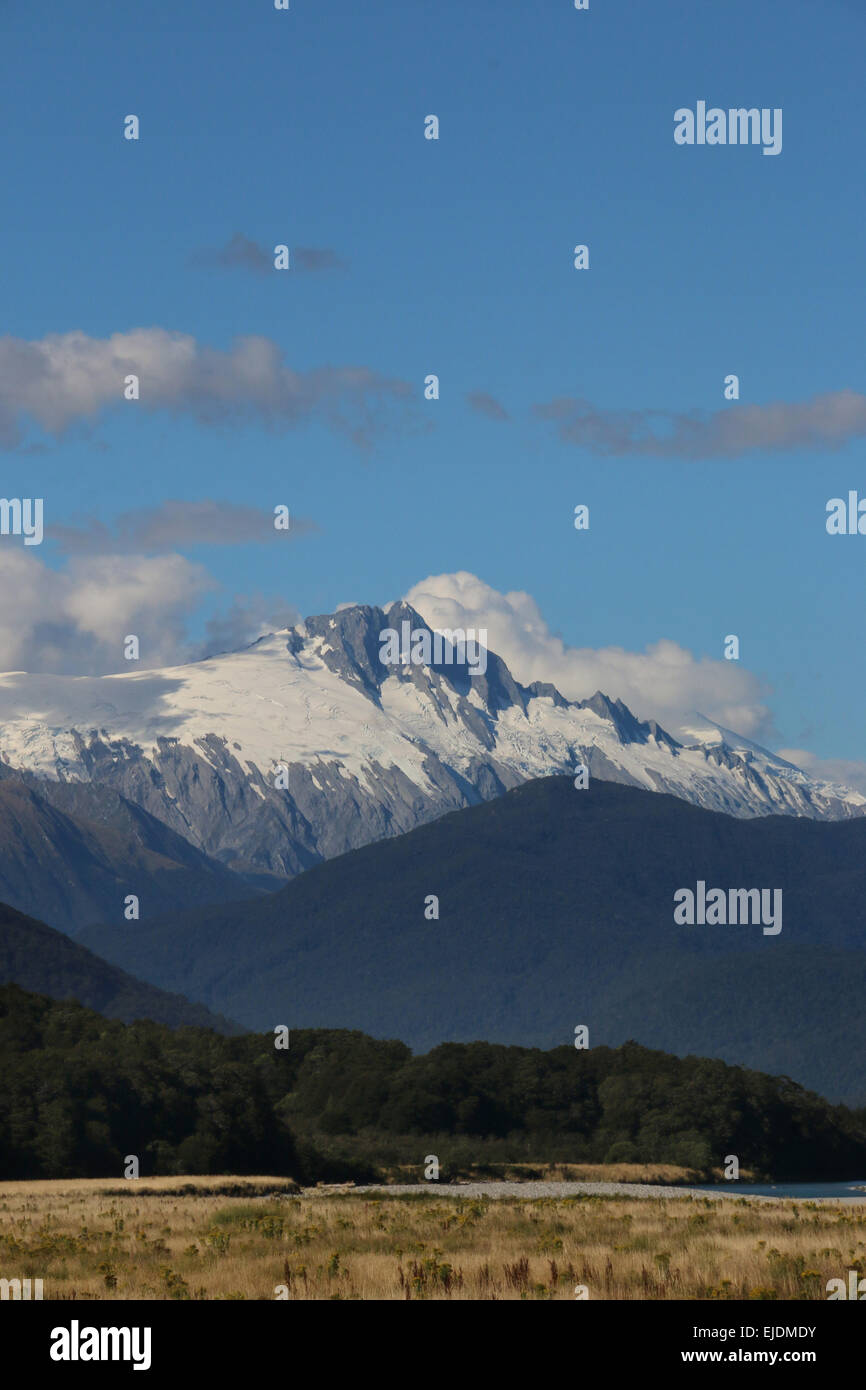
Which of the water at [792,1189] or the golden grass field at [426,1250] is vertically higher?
the golden grass field at [426,1250]

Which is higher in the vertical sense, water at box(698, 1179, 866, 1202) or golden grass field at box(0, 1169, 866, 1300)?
golden grass field at box(0, 1169, 866, 1300)

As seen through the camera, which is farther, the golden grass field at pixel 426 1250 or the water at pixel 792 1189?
the water at pixel 792 1189

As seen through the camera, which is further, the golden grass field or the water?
the water
